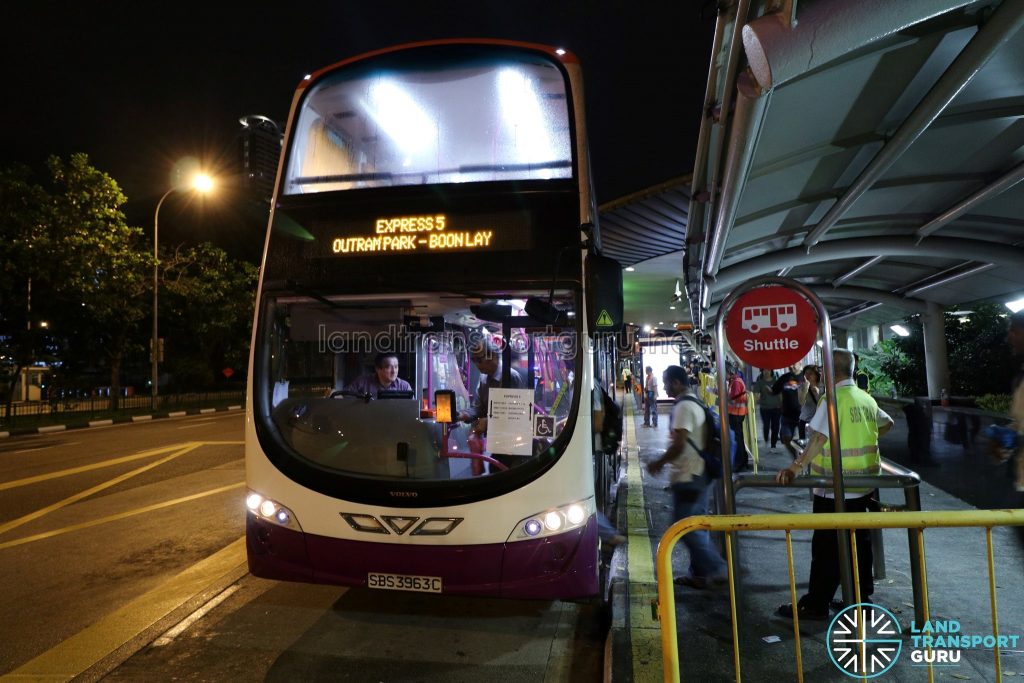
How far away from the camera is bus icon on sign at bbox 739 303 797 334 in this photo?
398 centimetres

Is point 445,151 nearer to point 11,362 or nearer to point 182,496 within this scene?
point 182,496

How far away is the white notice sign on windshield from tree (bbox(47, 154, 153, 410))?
21.0 m

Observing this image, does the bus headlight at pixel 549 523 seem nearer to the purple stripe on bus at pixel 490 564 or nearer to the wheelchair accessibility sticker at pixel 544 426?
the purple stripe on bus at pixel 490 564

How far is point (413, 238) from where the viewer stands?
4.27 metres

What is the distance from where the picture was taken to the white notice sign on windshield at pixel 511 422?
13.3 ft

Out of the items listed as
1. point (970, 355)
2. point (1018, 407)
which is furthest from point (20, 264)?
point (970, 355)

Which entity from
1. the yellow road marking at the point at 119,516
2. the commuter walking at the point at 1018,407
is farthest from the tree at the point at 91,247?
the commuter walking at the point at 1018,407

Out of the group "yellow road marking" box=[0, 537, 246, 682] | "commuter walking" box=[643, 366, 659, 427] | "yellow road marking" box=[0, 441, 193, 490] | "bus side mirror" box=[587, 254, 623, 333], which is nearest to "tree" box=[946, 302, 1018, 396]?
"commuter walking" box=[643, 366, 659, 427]

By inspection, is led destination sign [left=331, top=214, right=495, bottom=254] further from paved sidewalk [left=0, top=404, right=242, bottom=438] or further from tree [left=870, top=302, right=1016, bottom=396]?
paved sidewalk [left=0, top=404, right=242, bottom=438]

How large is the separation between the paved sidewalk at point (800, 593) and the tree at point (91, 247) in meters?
20.9

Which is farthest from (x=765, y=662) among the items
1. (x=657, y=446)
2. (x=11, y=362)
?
(x=11, y=362)

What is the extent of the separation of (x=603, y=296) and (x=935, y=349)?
34.4 feet

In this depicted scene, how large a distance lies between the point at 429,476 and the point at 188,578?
9.24 ft

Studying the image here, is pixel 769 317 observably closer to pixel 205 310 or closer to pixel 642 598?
pixel 642 598
